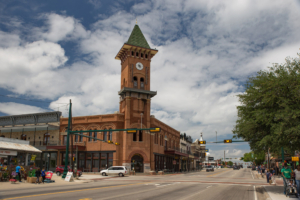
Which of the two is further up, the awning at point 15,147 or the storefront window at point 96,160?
the awning at point 15,147

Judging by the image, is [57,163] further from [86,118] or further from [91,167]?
[86,118]

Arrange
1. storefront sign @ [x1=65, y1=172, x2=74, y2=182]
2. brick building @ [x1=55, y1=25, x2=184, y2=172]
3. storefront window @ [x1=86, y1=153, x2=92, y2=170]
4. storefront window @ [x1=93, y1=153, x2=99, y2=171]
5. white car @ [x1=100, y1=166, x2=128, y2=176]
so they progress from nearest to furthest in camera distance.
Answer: storefront sign @ [x1=65, y1=172, x2=74, y2=182], white car @ [x1=100, y1=166, x2=128, y2=176], brick building @ [x1=55, y1=25, x2=184, y2=172], storefront window @ [x1=93, y1=153, x2=99, y2=171], storefront window @ [x1=86, y1=153, x2=92, y2=170]

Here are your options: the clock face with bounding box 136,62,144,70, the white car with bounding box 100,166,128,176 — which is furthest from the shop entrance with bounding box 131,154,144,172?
the clock face with bounding box 136,62,144,70

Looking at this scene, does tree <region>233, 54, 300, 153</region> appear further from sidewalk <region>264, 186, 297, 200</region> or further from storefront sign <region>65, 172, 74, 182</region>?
storefront sign <region>65, 172, 74, 182</region>

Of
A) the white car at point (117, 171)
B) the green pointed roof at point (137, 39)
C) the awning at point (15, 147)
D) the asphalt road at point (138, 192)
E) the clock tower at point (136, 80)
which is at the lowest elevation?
the white car at point (117, 171)

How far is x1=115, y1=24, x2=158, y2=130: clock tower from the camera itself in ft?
167

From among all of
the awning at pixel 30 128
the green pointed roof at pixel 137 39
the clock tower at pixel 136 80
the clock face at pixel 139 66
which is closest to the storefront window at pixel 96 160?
the clock tower at pixel 136 80

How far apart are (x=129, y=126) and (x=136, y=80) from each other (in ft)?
33.8

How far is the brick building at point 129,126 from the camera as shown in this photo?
49.2m

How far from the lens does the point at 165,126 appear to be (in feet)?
202

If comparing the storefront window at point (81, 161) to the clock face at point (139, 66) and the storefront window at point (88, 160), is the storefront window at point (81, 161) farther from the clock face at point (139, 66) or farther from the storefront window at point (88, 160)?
the clock face at point (139, 66)

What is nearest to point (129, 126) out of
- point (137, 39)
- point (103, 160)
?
point (103, 160)

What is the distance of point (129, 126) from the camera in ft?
163

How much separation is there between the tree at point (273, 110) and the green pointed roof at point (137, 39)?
3941 centimetres
